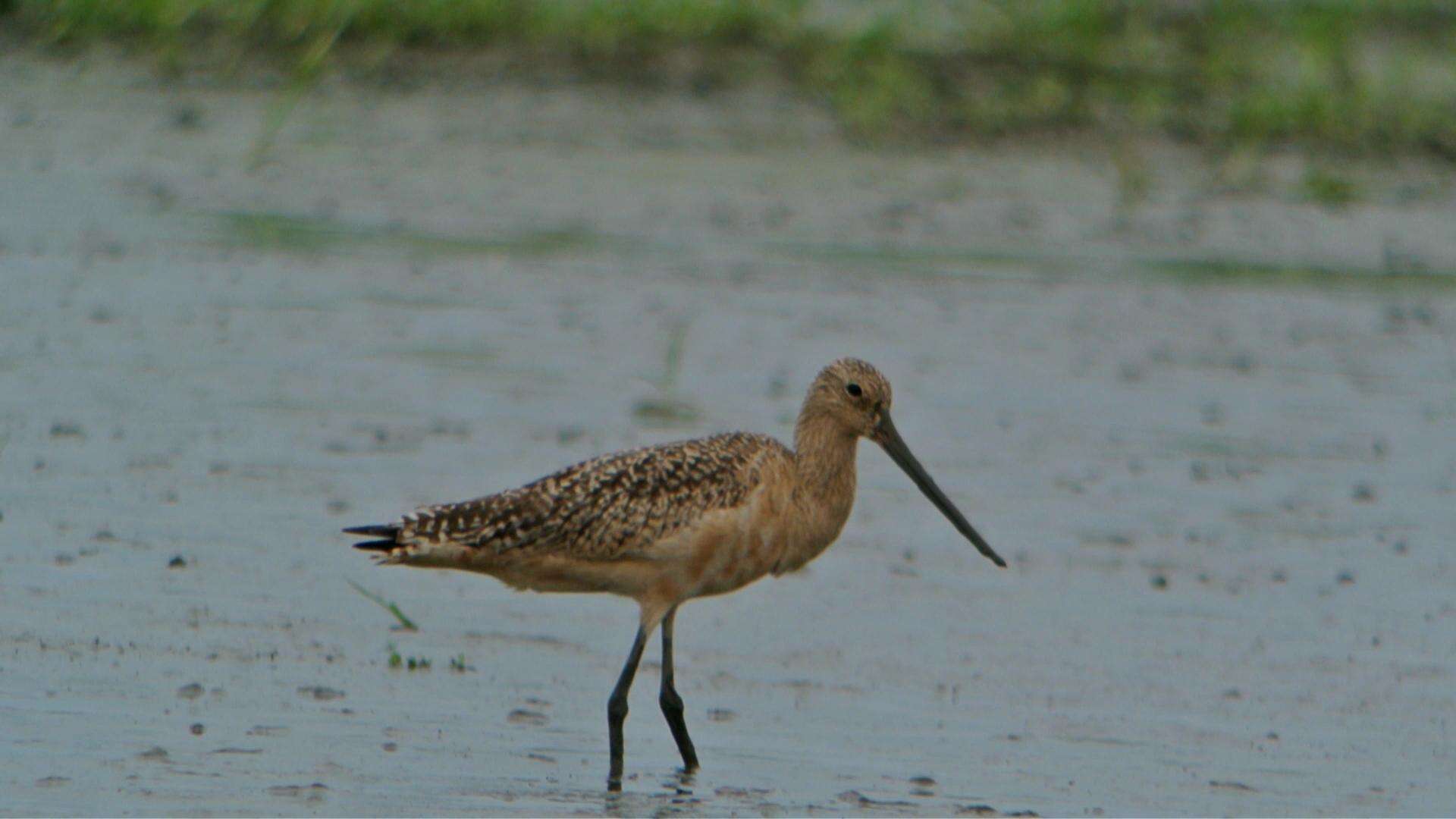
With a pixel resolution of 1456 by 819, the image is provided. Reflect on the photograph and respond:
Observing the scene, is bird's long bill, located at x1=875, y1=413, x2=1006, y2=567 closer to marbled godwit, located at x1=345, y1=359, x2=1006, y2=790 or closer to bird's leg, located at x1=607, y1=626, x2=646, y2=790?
marbled godwit, located at x1=345, y1=359, x2=1006, y2=790

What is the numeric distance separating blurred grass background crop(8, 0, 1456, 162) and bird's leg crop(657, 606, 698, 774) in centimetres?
1009

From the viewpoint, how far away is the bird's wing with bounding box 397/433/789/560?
6562 millimetres

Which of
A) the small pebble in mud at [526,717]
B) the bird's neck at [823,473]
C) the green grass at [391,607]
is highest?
the bird's neck at [823,473]

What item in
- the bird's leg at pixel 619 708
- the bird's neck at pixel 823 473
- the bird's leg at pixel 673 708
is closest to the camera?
the bird's leg at pixel 619 708

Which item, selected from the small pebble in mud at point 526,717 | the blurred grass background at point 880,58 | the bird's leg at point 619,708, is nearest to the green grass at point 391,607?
the small pebble in mud at point 526,717

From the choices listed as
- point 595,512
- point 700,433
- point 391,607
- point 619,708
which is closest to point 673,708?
point 619,708

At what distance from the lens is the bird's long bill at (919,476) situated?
23.9 feet

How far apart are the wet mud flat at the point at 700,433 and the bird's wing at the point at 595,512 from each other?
1.51 feet

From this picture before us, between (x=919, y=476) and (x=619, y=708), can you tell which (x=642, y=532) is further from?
(x=919, y=476)

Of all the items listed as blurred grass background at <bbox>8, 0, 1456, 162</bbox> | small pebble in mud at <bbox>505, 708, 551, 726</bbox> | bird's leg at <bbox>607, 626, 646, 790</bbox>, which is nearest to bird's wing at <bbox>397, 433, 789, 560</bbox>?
bird's leg at <bbox>607, 626, 646, 790</bbox>

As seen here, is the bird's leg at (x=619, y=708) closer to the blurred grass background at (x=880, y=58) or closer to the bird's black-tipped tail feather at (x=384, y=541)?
the bird's black-tipped tail feather at (x=384, y=541)

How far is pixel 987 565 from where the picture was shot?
28.6ft

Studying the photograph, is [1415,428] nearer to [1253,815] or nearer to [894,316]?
[894,316]

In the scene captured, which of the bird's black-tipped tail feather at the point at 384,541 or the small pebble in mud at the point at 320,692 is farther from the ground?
the bird's black-tipped tail feather at the point at 384,541
